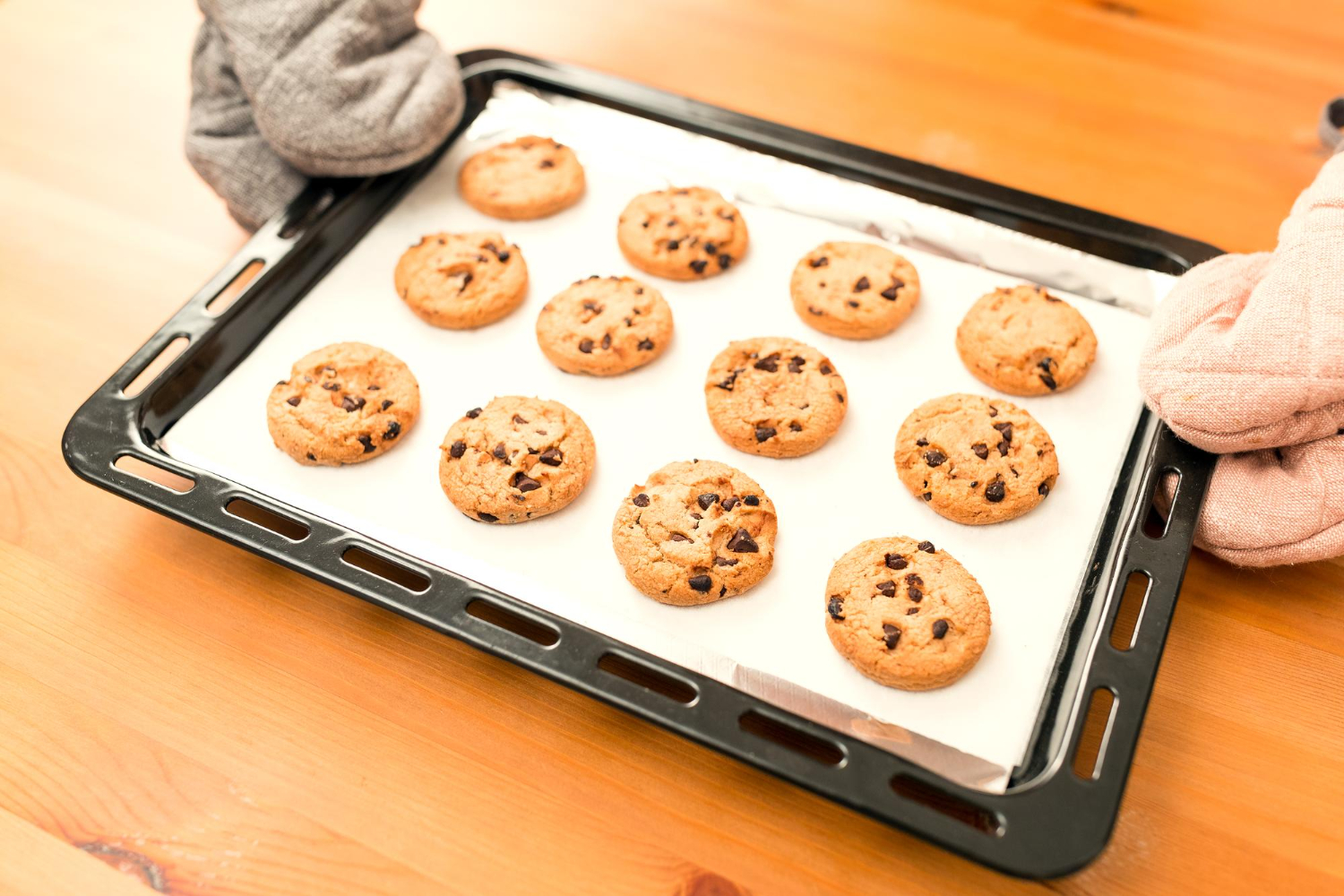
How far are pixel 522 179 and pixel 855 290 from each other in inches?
23.4

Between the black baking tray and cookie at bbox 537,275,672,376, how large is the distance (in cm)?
38

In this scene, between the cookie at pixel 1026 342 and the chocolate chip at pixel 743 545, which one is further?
the cookie at pixel 1026 342

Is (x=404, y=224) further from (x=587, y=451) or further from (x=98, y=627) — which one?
(x=98, y=627)

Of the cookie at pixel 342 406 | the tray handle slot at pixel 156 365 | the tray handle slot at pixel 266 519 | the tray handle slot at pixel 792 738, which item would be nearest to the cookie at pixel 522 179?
the cookie at pixel 342 406

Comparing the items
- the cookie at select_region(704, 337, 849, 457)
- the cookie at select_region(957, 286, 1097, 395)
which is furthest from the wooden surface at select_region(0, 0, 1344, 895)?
the cookie at select_region(704, 337, 849, 457)

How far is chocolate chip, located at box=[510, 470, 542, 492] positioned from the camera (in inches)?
50.0

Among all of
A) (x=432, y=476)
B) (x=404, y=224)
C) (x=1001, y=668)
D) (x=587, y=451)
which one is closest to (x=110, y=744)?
(x=432, y=476)

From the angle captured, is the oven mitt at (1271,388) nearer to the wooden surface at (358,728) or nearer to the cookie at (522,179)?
the wooden surface at (358,728)

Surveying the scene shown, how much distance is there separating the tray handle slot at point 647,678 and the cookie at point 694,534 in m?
0.09

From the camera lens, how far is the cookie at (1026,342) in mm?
1398

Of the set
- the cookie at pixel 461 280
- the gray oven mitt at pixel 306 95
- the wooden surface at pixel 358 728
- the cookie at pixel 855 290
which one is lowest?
the wooden surface at pixel 358 728

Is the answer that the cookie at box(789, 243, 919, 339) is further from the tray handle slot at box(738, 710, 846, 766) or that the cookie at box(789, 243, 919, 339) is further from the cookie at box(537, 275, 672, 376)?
the tray handle slot at box(738, 710, 846, 766)

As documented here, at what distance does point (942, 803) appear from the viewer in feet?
3.54

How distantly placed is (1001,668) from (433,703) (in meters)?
0.68
